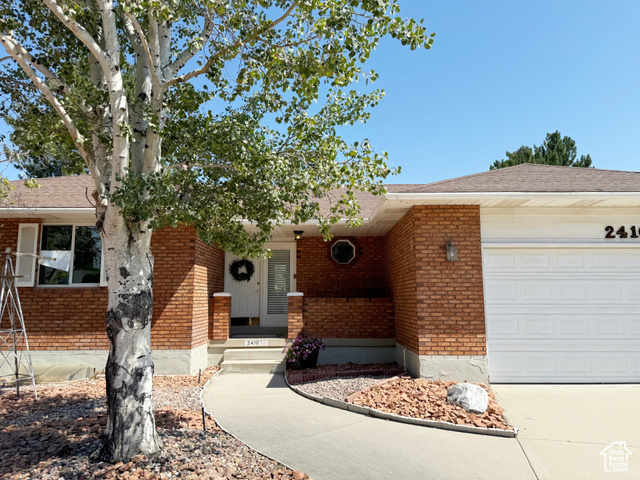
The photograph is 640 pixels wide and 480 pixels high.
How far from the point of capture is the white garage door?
7.39 metres

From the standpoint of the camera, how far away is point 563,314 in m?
7.53

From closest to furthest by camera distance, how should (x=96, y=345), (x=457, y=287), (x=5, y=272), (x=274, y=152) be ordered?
(x=274, y=152), (x=5, y=272), (x=457, y=287), (x=96, y=345)

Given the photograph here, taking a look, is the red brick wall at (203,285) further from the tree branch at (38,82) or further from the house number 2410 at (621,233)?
the house number 2410 at (621,233)

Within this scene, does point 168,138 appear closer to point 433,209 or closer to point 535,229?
point 433,209

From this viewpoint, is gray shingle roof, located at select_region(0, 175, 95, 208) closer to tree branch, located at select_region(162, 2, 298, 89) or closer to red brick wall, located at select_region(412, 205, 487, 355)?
tree branch, located at select_region(162, 2, 298, 89)

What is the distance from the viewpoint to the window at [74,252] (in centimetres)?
905

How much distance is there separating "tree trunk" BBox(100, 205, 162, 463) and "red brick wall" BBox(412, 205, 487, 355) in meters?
4.72

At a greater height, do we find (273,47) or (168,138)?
(273,47)

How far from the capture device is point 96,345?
28.8 feet

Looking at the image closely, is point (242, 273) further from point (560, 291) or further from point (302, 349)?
point (560, 291)

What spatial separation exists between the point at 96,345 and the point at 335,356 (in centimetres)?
504

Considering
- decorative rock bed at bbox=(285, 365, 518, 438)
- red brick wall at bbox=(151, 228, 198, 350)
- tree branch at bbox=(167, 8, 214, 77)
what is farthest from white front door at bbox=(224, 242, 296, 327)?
tree branch at bbox=(167, 8, 214, 77)

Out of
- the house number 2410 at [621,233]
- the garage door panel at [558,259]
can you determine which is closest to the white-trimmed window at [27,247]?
the garage door panel at [558,259]

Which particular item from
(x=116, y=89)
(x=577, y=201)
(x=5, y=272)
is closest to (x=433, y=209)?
(x=577, y=201)
